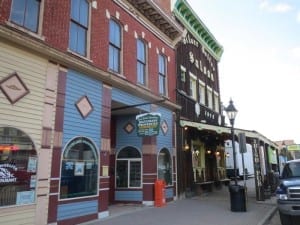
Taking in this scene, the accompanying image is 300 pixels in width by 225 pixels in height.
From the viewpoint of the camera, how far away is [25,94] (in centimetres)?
955

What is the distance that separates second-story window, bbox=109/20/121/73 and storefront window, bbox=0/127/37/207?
5617 mm

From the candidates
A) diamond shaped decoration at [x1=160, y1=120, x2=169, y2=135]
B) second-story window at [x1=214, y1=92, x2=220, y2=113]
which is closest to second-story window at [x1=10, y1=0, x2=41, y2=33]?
diamond shaped decoration at [x1=160, y1=120, x2=169, y2=135]

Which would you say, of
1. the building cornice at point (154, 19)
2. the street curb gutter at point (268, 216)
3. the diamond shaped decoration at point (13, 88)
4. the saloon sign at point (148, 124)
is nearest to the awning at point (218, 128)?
the street curb gutter at point (268, 216)

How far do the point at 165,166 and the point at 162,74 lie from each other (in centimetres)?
497

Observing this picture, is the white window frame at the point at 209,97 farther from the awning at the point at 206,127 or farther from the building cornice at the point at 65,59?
the building cornice at the point at 65,59

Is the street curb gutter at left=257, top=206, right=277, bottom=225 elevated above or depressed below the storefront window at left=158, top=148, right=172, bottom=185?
below

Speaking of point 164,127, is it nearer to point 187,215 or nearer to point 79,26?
point 187,215

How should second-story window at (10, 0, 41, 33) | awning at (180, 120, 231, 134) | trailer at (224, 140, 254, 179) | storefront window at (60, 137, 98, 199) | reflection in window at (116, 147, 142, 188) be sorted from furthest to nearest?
trailer at (224, 140, 254, 179), awning at (180, 120, 231, 134), reflection in window at (116, 147, 142, 188), storefront window at (60, 137, 98, 199), second-story window at (10, 0, 41, 33)

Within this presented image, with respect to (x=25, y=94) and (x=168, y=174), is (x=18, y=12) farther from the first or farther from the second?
(x=168, y=174)

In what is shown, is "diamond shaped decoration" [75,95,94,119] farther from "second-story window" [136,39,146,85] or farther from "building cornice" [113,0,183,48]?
"building cornice" [113,0,183,48]

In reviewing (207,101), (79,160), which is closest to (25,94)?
(79,160)

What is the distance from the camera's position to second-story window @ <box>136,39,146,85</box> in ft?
53.4

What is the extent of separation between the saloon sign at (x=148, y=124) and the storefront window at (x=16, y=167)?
4.68 m

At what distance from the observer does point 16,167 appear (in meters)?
9.08
